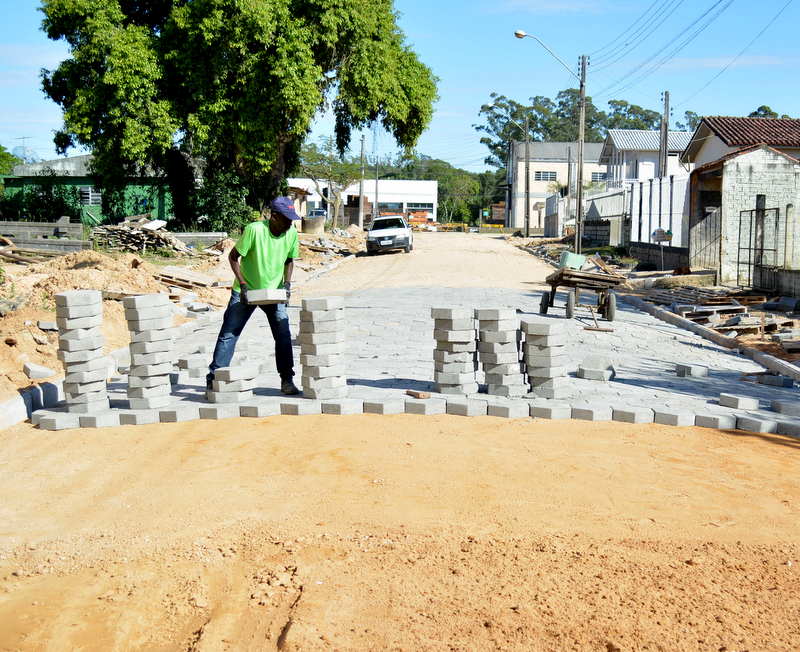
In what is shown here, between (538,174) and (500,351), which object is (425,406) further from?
(538,174)

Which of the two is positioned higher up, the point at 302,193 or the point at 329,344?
the point at 302,193

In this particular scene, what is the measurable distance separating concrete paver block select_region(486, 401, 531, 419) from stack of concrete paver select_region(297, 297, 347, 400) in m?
1.46

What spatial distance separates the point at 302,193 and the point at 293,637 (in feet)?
179

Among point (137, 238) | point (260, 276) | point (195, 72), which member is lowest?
point (260, 276)

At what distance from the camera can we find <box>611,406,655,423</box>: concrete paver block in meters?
7.60

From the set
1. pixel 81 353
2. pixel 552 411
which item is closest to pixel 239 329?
pixel 81 353

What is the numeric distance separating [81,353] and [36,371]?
1.99 metres

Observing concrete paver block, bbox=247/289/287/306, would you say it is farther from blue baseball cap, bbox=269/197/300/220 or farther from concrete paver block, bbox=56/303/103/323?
concrete paver block, bbox=56/303/103/323

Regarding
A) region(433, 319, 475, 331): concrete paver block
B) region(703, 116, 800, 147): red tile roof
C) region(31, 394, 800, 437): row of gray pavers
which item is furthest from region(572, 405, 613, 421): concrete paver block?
region(703, 116, 800, 147): red tile roof

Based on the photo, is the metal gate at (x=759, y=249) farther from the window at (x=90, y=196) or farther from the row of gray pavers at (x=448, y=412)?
the window at (x=90, y=196)

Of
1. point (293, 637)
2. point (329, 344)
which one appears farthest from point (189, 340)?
point (293, 637)

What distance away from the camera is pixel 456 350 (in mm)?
8211

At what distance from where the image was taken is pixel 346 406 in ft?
25.4

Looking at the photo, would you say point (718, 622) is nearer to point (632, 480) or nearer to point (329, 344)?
point (632, 480)
